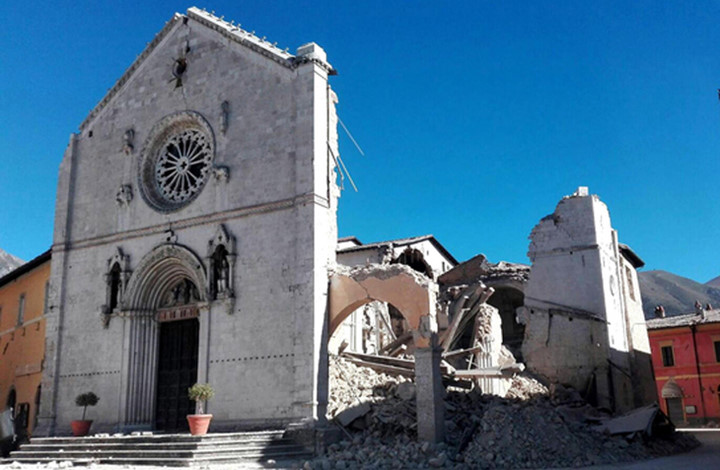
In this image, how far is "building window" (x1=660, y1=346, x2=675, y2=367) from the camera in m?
38.0

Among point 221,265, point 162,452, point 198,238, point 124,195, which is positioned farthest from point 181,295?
point 162,452

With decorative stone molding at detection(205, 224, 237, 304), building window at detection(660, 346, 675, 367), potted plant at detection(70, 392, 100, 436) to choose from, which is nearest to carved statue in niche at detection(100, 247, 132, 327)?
potted plant at detection(70, 392, 100, 436)

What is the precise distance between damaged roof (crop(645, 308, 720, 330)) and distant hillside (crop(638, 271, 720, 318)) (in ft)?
147

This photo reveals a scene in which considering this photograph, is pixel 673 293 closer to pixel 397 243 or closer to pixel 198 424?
pixel 397 243

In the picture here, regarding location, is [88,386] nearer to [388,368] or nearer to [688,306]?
[388,368]

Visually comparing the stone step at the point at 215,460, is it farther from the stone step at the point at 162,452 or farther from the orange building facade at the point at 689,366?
the orange building facade at the point at 689,366

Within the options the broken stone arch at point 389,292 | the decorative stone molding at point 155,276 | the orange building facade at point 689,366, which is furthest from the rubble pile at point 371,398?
the orange building facade at point 689,366

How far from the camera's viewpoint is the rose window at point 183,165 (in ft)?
72.0

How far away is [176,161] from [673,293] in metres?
100

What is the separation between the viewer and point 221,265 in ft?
67.1

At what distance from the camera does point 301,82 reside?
2006 centimetres

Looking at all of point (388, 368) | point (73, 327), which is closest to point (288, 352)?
point (388, 368)

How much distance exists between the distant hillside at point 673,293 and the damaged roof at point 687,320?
44870mm

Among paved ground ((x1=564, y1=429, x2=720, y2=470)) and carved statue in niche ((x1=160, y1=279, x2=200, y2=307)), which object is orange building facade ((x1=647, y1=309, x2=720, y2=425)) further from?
carved statue in niche ((x1=160, y1=279, x2=200, y2=307))
